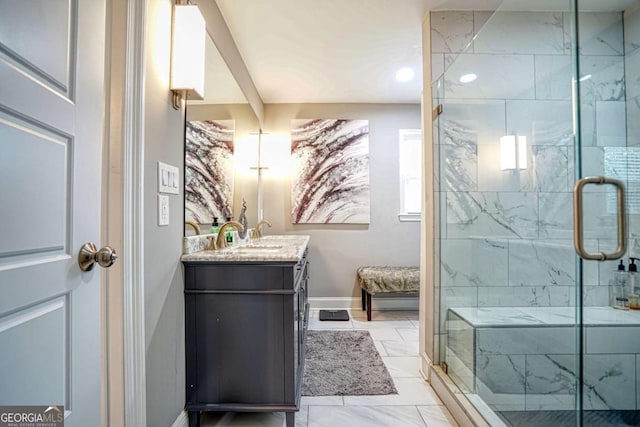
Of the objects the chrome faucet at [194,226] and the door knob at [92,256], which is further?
the chrome faucet at [194,226]

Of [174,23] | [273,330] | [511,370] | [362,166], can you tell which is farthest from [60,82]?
[362,166]

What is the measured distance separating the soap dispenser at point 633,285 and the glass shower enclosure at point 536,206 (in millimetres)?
16

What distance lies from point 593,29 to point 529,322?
5.87ft

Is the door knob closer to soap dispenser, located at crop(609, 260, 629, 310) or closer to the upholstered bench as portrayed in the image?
soap dispenser, located at crop(609, 260, 629, 310)

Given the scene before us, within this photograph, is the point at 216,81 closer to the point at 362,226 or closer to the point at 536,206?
the point at 536,206

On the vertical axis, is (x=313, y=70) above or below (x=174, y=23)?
above

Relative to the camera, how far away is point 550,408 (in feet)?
4.82

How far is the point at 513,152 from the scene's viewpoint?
1878 mm

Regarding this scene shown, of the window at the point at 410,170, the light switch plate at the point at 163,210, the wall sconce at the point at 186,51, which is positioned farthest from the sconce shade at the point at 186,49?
the window at the point at 410,170

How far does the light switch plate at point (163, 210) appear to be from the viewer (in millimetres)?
1350

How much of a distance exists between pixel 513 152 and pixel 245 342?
1.87 m

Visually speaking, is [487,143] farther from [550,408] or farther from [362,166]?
[362,166]

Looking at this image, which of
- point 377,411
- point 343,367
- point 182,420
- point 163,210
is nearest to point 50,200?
point 163,210

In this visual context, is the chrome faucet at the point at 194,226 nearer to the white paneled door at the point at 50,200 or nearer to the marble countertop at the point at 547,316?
the white paneled door at the point at 50,200
